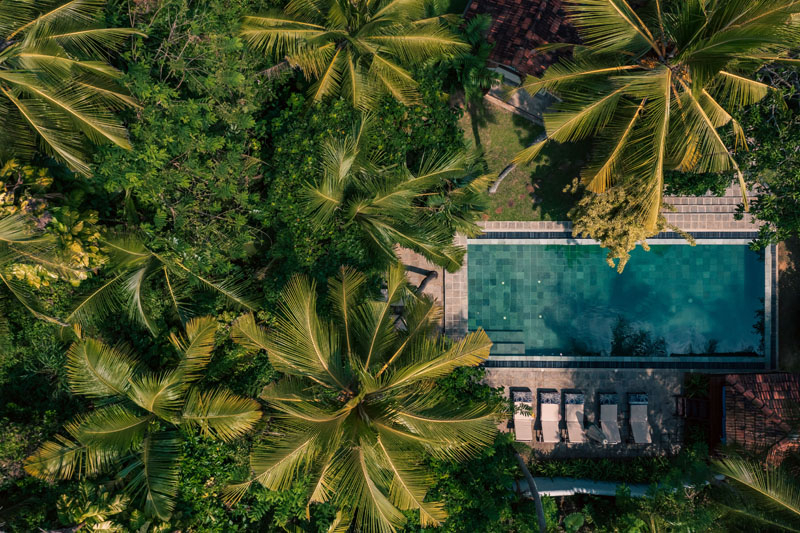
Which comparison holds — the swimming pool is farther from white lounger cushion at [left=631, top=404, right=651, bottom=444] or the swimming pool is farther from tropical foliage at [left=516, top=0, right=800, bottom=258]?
tropical foliage at [left=516, top=0, right=800, bottom=258]

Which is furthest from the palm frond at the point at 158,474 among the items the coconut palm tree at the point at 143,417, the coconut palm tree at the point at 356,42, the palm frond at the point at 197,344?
the coconut palm tree at the point at 356,42

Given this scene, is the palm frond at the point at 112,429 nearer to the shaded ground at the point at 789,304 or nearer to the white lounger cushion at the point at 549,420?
the white lounger cushion at the point at 549,420

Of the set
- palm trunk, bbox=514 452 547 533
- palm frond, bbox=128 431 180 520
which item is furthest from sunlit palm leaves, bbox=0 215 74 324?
palm trunk, bbox=514 452 547 533

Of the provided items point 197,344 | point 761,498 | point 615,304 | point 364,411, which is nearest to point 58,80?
point 197,344

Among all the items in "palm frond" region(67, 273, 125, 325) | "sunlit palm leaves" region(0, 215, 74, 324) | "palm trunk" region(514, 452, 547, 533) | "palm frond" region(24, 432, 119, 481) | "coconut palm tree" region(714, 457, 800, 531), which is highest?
"sunlit palm leaves" region(0, 215, 74, 324)

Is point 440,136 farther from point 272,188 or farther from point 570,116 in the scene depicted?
point 272,188
